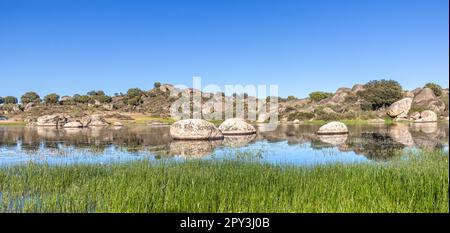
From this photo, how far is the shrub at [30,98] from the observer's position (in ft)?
341

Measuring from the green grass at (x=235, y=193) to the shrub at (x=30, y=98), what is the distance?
339 feet

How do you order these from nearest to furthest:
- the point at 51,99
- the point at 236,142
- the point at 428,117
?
the point at 236,142 < the point at 428,117 < the point at 51,99

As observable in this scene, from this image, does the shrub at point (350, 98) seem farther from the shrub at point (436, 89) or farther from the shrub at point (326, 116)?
the shrub at point (326, 116)

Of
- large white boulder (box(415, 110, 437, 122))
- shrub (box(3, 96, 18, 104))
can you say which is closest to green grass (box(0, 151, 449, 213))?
large white boulder (box(415, 110, 437, 122))

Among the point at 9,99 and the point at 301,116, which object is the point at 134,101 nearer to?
the point at 301,116

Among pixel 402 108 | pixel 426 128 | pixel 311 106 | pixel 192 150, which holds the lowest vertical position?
pixel 192 150

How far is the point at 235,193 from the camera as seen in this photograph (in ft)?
29.6

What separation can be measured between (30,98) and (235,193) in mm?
112621

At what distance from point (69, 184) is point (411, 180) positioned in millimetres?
9685

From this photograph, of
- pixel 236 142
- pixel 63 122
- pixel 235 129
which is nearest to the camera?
pixel 236 142

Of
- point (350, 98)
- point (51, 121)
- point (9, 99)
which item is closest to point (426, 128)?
point (350, 98)

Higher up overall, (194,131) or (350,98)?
(350,98)

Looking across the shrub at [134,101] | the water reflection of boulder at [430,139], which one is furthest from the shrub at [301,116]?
the shrub at [134,101]
